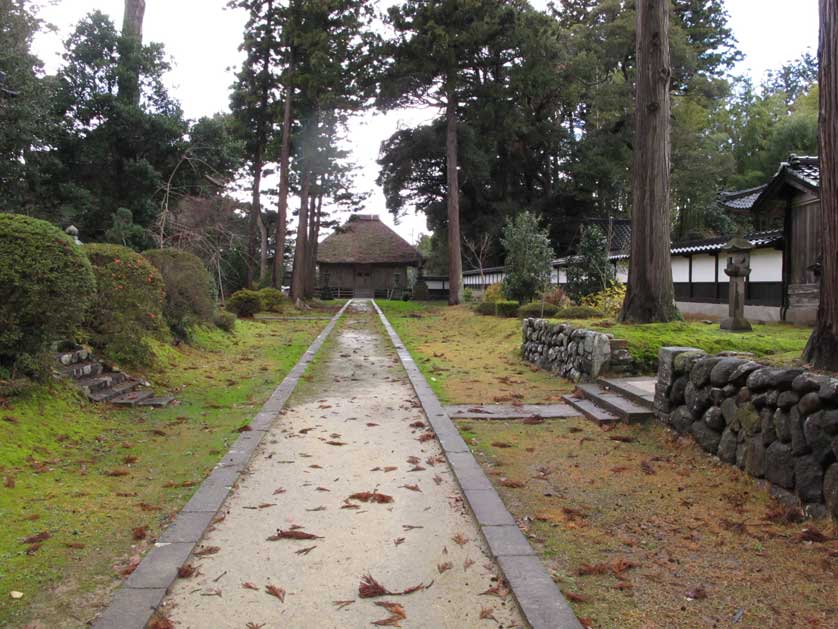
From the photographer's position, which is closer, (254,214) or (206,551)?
(206,551)

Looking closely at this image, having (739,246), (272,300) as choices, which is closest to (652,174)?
(739,246)

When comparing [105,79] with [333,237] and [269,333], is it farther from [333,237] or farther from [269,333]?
[333,237]

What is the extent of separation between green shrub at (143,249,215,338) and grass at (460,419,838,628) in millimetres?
7803

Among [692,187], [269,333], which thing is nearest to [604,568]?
[269,333]

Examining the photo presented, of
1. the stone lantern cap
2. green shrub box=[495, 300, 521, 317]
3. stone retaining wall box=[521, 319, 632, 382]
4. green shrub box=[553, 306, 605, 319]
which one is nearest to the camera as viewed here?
stone retaining wall box=[521, 319, 632, 382]

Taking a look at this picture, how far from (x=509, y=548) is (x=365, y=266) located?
46026 millimetres

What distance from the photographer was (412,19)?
24234mm

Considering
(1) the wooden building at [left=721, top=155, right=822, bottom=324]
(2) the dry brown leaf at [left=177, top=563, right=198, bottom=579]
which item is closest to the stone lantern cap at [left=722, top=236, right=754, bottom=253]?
(1) the wooden building at [left=721, top=155, right=822, bottom=324]

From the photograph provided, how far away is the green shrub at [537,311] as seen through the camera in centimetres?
1631

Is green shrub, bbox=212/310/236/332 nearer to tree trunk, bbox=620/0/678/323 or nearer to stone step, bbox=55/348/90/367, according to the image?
stone step, bbox=55/348/90/367

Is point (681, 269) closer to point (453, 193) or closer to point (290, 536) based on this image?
point (453, 193)

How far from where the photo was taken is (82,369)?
23.5 feet

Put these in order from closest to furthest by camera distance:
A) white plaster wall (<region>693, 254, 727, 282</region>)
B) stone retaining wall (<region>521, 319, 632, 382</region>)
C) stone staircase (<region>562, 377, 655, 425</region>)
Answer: stone staircase (<region>562, 377, 655, 425</region>) → stone retaining wall (<region>521, 319, 632, 382</region>) → white plaster wall (<region>693, 254, 727, 282</region>)

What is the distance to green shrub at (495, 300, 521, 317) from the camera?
19.9m
